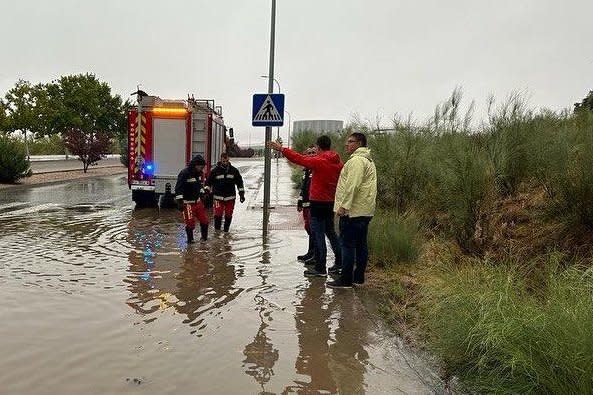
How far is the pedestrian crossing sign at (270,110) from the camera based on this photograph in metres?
9.51

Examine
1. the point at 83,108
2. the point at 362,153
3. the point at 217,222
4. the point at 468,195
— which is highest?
the point at 83,108

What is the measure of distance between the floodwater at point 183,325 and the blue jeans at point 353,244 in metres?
0.27

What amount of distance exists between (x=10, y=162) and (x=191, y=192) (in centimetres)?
1488

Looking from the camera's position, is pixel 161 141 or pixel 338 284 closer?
pixel 338 284

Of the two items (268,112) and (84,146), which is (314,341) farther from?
(84,146)

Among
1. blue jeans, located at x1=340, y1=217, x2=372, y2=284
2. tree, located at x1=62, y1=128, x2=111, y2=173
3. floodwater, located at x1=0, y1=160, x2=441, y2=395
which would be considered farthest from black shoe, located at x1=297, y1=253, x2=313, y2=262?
tree, located at x1=62, y1=128, x2=111, y2=173

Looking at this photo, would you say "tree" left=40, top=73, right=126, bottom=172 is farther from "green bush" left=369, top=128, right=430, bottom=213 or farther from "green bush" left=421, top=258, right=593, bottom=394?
"green bush" left=421, top=258, right=593, bottom=394

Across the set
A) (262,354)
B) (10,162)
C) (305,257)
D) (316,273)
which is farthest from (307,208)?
(10,162)

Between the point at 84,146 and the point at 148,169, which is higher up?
the point at 84,146

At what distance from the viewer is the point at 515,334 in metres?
3.18

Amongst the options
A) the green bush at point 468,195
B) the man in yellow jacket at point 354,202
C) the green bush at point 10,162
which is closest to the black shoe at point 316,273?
the man in yellow jacket at point 354,202

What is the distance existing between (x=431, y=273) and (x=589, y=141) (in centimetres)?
235

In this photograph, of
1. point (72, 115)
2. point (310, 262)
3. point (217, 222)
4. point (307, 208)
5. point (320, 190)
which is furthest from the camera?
point (72, 115)

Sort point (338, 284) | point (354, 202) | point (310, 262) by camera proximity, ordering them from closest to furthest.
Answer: point (354, 202), point (338, 284), point (310, 262)
